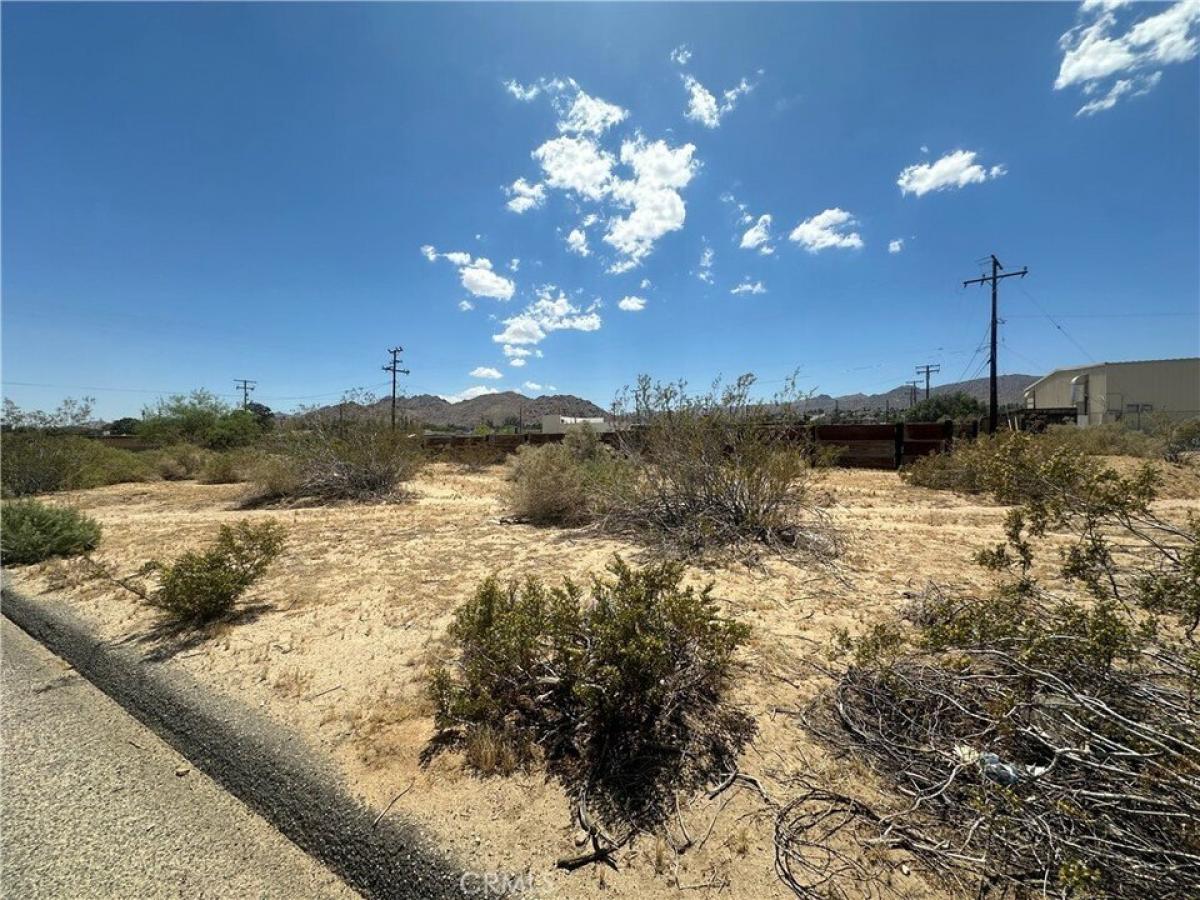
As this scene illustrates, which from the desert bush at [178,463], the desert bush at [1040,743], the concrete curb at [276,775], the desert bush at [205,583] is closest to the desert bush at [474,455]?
the desert bush at [178,463]

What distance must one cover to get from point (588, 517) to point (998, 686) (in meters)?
5.85

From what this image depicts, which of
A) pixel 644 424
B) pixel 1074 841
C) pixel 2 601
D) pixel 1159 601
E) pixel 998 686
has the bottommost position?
pixel 2 601

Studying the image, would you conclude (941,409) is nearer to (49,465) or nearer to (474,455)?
A: (474,455)

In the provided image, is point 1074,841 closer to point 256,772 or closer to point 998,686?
point 998,686

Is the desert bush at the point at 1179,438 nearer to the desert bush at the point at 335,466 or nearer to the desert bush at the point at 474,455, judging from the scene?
the desert bush at the point at 474,455

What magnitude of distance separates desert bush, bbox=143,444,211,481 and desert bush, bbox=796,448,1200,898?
61.3ft

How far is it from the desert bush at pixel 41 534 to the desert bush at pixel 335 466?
4.57 meters

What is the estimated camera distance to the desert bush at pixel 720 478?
19.2 feet

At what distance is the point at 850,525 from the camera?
6820 mm

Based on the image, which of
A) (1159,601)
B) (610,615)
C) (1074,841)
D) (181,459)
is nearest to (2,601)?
(610,615)

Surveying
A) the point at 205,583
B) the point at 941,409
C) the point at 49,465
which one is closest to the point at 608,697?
the point at 205,583

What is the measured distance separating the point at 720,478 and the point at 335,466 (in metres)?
9.24

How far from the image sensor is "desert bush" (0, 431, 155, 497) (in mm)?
11281

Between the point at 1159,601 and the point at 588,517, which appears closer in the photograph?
the point at 1159,601
